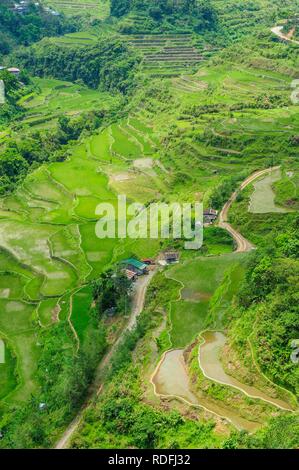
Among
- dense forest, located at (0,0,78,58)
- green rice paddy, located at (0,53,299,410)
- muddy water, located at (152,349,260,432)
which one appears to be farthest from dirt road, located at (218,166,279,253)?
dense forest, located at (0,0,78,58)

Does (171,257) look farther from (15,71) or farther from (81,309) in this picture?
(15,71)

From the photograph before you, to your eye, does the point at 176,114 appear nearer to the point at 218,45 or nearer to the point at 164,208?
the point at 164,208

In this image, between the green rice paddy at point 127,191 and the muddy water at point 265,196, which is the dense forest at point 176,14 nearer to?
the green rice paddy at point 127,191

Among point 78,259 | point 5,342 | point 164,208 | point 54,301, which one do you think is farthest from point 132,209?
point 5,342

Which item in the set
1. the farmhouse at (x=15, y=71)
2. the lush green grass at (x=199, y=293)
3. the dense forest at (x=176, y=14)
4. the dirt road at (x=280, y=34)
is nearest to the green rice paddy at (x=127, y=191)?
the lush green grass at (x=199, y=293)

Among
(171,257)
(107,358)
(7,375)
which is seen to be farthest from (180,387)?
(171,257)

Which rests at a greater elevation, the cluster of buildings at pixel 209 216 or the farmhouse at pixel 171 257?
the cluster of buildings at pixel 209 216

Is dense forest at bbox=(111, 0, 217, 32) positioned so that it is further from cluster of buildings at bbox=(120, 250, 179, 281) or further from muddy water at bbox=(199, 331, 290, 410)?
muddy water at bbox=(199, 331, 290, 410)
